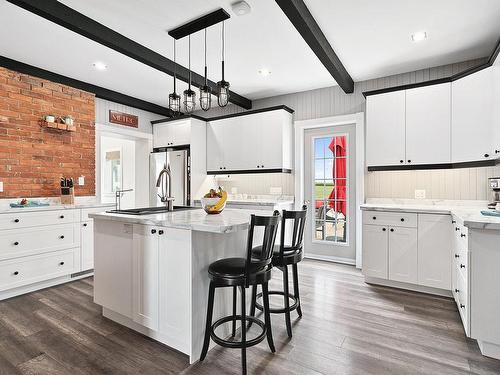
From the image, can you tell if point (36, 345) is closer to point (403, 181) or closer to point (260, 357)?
point (260, 357)

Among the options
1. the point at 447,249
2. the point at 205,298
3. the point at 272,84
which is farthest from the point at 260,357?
the point at 272,84

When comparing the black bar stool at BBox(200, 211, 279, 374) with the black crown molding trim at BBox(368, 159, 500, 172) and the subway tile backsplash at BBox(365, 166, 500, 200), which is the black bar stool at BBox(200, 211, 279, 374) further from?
the subway tile backsplash at BBox(365, 166, 500, 200)

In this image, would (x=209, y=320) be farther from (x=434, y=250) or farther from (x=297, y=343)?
(x=434, y=250)

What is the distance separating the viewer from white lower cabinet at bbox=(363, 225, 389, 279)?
3.27m

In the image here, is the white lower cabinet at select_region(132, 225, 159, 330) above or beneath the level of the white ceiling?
beneath

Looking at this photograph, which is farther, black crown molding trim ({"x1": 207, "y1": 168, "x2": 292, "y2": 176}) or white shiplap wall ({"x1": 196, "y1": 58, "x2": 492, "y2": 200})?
black crown molding trim ({"x1": 207, "y1": 168, "x2": 292, "y2": 176})

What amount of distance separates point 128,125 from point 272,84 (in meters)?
2.59

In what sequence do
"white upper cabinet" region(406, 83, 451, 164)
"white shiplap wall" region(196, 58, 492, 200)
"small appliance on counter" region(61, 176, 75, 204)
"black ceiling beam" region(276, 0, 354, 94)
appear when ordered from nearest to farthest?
"black ceiling beam" region(276, 0, 354, 94) → "white upper cabinet" region(406, 83, 451, 164) → "white shiplap wall" region(196, 58, 492, 200) → "small appliance on counter" region(61, 176, 75, 204)

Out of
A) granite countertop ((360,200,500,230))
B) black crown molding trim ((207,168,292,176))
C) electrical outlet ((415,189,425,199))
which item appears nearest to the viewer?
granite countertop ((360,200,500,230))

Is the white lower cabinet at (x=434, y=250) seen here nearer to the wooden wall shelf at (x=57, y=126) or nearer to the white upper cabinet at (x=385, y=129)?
the white upper cabinet at (x=385, y=129)

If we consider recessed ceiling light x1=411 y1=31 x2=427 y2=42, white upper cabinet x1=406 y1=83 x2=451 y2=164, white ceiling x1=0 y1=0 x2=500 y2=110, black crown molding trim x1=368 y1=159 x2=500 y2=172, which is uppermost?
white ceiling x1=0 y1=0 x2=500 y2=110

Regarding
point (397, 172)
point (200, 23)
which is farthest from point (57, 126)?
point (397, 172)

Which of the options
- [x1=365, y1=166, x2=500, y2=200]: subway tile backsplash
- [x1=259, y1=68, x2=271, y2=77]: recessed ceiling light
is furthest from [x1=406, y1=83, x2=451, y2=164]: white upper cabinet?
[x1=259, y1=68, x2=271, y2=77]: recessed ceiling light

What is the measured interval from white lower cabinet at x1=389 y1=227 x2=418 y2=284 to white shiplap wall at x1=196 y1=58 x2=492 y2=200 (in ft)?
2.72
